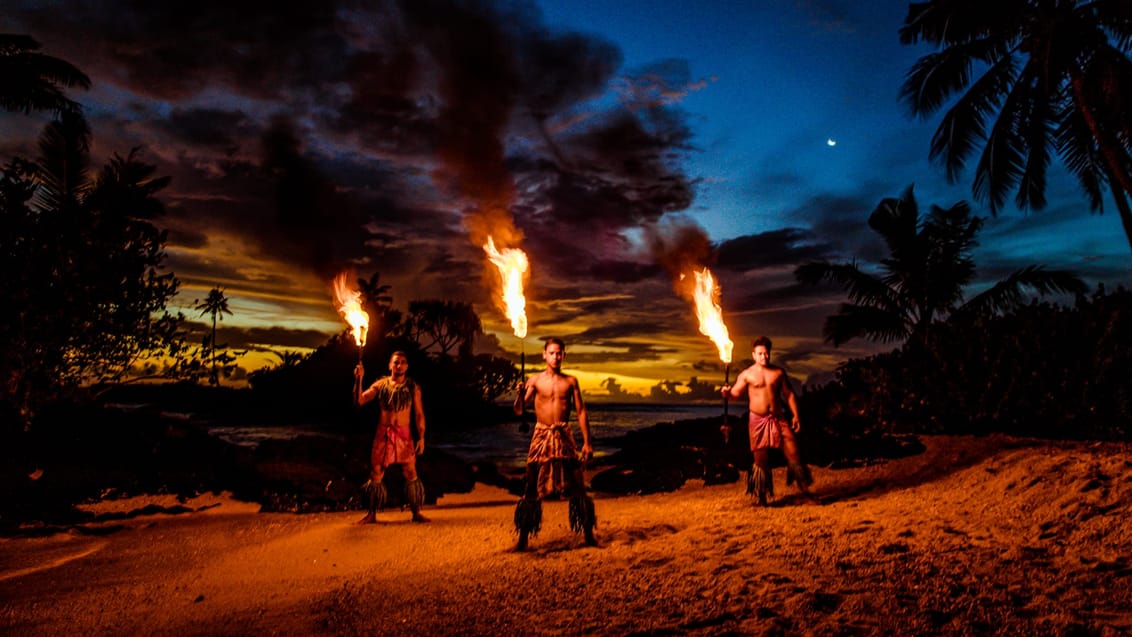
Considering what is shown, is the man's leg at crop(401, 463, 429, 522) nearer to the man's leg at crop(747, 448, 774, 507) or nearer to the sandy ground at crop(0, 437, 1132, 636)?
the sandy ground at crop(0, 437, 1132, 636)

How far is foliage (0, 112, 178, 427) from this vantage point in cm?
961

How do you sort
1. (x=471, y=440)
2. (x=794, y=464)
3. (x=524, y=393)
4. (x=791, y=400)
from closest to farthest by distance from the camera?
1. (x=524, y=393)
2. (x=791, y=400)
3. (x=794, y=464)
4. (x=471, y=440)

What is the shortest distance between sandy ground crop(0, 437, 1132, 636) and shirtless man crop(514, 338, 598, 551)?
1.17 feet

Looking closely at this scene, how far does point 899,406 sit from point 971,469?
15.6 ft

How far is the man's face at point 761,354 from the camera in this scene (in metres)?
9.06

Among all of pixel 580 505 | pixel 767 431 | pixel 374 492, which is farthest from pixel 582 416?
pixel 374 492

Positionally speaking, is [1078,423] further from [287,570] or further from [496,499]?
[287,570]

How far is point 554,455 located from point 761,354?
12.3 feet

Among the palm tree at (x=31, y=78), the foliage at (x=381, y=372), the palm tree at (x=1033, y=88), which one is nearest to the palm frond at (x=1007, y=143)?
the palm tree at (x=1033, y=88)

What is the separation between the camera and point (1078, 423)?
1115 centimetres

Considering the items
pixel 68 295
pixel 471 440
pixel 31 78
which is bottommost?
pixel 471 440

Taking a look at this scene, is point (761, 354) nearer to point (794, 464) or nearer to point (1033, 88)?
point (794, 464)

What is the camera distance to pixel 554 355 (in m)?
7.20

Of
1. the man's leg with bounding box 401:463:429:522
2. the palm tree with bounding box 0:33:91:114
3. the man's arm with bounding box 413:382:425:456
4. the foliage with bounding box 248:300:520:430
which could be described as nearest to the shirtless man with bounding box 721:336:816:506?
the man's arm with bounding box 413:382:425:456
